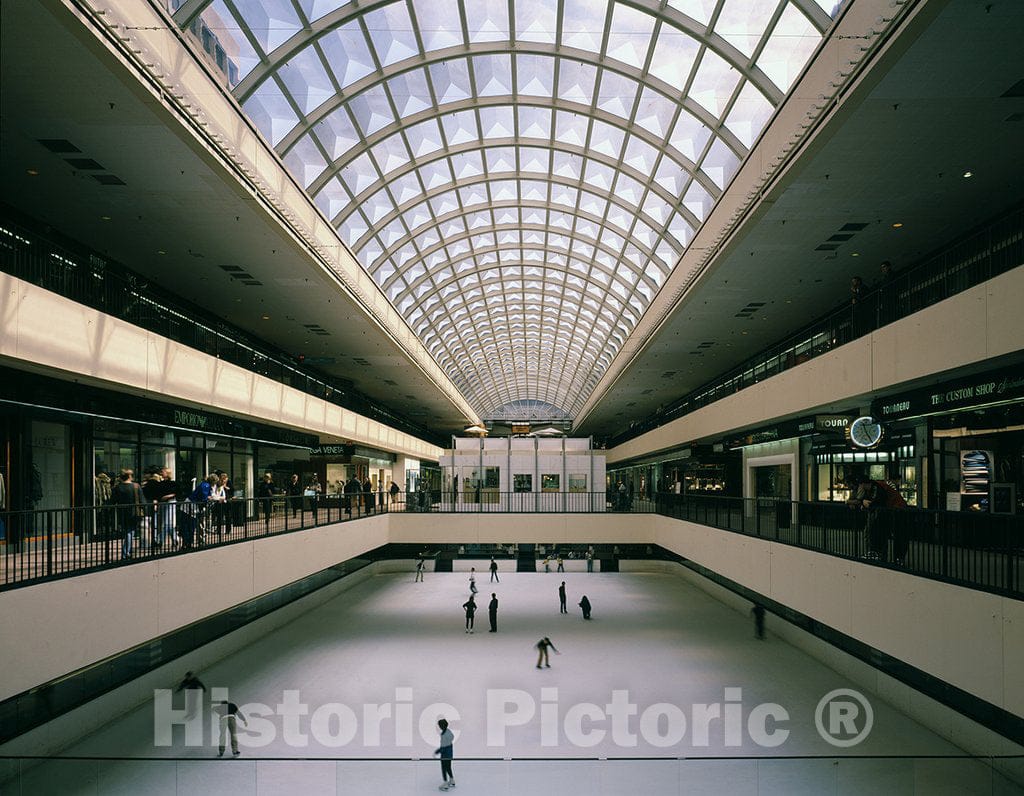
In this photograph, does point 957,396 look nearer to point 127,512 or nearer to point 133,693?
point 127,512

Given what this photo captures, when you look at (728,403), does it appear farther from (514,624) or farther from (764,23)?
(764,23)

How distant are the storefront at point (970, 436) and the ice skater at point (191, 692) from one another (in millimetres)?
18917

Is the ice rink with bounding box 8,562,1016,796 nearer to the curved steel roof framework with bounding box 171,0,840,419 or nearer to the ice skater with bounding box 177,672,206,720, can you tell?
the ice skater with bounding box 177,672,206,720

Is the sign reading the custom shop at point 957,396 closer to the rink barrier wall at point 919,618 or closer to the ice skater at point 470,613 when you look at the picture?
the rink barrier wall at point 919,618

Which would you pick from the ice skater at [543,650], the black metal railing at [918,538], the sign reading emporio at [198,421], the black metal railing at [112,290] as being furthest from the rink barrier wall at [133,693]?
the black metal railing at [918,538]

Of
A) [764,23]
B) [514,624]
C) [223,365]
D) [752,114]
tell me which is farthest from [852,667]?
[223,365]

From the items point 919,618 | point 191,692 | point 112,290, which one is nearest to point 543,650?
point 191,692

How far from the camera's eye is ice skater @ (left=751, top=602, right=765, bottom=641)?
30031mm

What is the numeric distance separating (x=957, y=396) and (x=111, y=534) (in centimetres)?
1871

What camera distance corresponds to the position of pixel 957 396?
58.7 ft

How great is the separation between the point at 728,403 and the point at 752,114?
43.3 feet

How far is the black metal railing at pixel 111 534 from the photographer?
12000 millimetres

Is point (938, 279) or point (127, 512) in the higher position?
point (938, 279)

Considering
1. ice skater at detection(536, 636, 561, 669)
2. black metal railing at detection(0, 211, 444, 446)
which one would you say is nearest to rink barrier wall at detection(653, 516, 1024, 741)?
ice skater at detection(536, 636, 561, 669)
